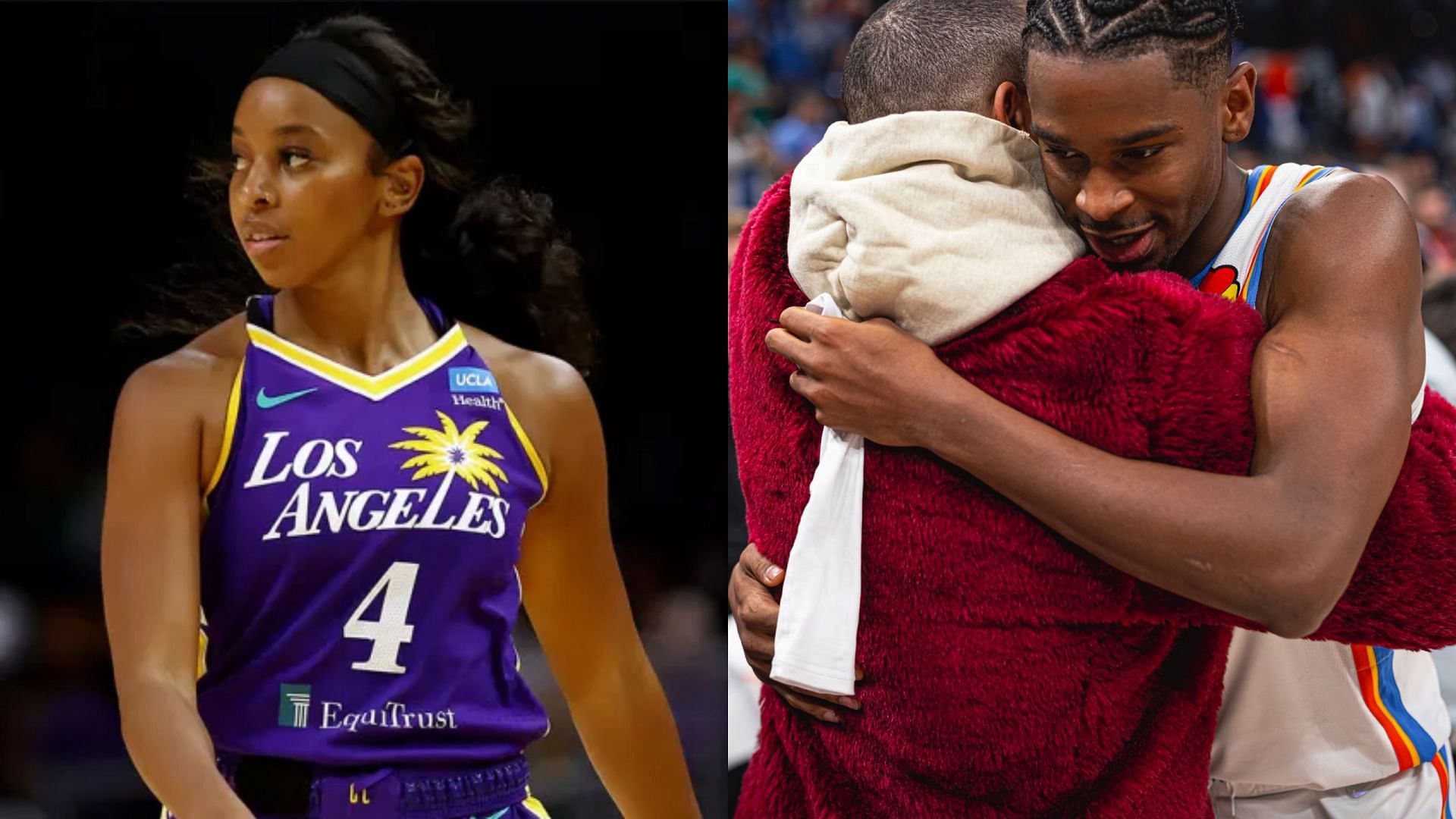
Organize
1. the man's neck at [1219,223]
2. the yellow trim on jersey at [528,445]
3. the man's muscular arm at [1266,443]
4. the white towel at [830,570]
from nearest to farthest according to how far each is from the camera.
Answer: the man's muscular arm at [1266,443] → the white towel at [830,570] → the man's neck at [1219,223] → the yellow trim on jersey at [528,445]

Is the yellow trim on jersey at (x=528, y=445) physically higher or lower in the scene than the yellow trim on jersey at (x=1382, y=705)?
higher

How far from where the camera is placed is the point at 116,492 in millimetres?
1852

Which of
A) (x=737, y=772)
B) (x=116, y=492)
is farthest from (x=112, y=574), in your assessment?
(x=737, y=772)

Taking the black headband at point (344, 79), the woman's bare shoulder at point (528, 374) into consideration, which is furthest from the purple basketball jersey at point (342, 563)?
the black headband at point (344, 79)

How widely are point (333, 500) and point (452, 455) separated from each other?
162 mm

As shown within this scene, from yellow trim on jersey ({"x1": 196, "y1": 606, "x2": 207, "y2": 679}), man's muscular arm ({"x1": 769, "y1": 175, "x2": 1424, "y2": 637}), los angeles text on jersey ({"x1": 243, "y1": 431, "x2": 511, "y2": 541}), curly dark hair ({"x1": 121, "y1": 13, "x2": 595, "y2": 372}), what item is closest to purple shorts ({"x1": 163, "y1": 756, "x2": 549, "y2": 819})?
yellow trim on jersey ({"x1": 196, "y1": 606, "x2": 207, "y2": 679})

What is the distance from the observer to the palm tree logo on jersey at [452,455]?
75.6 inches

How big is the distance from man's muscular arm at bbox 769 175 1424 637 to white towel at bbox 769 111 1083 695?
0.19ft

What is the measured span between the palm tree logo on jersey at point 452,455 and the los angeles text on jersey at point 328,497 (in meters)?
0.03

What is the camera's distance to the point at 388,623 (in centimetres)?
190

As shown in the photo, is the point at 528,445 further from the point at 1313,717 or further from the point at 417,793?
the point at 1313,717

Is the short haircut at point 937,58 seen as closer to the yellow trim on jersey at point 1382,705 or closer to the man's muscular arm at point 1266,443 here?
the man's muscular arm at point 1266,443

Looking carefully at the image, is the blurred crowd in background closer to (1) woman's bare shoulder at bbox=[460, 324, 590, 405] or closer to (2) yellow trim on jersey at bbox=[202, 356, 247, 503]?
(1) woman's bare shoulder at bbox=[460, 324, 590, 405]

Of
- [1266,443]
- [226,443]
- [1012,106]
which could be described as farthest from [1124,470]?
[226,443]
